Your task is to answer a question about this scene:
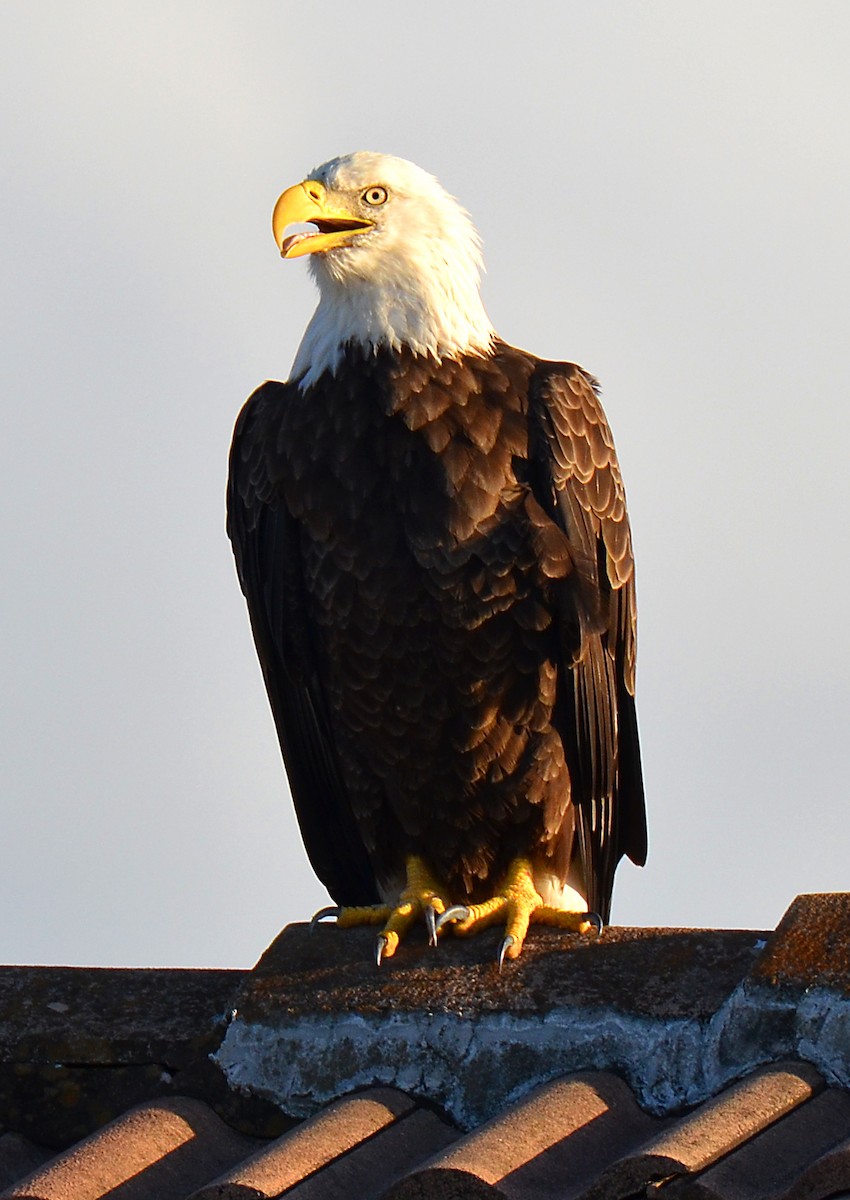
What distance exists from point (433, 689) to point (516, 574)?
375mm

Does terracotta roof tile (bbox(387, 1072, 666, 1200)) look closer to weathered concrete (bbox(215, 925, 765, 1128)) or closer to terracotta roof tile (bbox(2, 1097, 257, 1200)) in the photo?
weathered concrete (bbox(215, 925, 765, 1128))

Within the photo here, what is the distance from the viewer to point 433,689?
4738 millimetres

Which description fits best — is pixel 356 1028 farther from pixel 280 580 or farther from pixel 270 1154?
pixel 280 580

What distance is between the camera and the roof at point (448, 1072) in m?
2.71

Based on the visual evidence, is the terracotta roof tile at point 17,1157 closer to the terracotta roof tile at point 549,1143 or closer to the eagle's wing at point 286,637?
the terracotta roof tile at point 549,1143

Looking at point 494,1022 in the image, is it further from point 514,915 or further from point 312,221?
point 312,221

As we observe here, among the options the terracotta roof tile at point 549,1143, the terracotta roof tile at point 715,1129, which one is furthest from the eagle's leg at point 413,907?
the terracotta roof tile at point 715,1129

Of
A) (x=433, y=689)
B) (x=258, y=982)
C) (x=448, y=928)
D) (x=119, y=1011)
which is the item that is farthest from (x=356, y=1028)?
(x=433, y=689)

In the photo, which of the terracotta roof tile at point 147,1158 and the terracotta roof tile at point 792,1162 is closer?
the terracotta roof tile at point 792,1162

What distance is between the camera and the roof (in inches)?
107

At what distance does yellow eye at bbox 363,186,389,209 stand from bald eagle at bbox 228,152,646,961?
0.23 metres

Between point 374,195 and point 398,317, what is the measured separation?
517mm

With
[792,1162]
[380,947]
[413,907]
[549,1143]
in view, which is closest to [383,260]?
[413,907]

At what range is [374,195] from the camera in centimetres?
545
